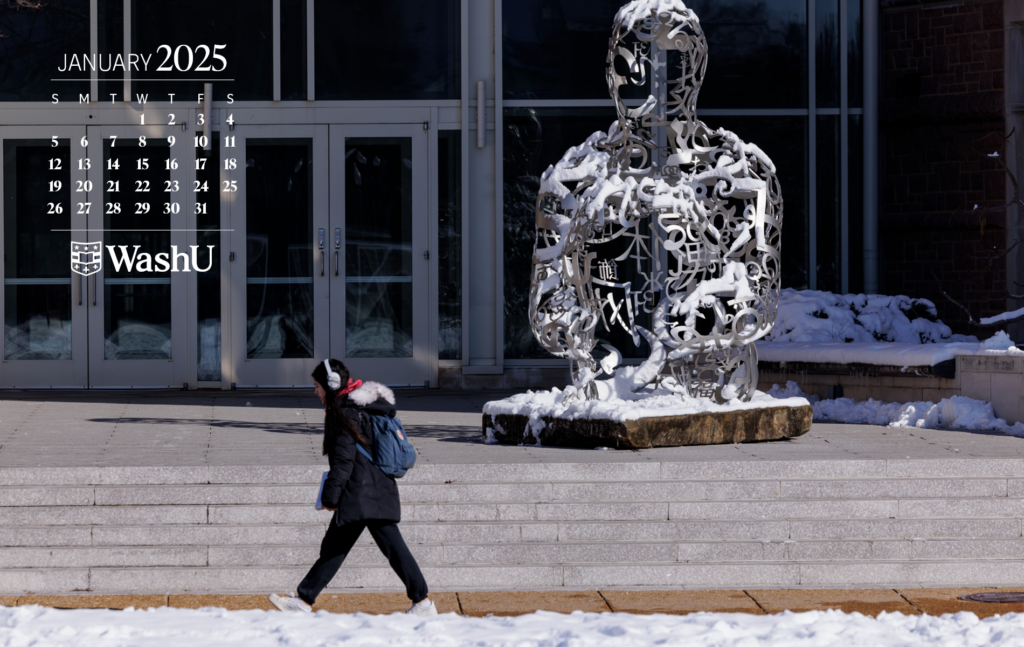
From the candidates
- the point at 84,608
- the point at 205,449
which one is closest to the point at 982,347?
the point at 205,449

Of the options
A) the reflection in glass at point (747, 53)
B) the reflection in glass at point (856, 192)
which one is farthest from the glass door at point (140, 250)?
the reflection in glass at point (856, 192)

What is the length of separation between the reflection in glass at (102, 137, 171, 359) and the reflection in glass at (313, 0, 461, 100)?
199 centimetres

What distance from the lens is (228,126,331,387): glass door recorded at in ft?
45.3

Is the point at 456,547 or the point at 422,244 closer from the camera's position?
the point at 456,547

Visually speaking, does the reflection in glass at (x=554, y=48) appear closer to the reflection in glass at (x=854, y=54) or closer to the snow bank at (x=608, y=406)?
the reflection in glass at (x=854, y=54)

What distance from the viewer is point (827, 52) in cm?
1422

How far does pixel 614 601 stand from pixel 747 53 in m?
9.49

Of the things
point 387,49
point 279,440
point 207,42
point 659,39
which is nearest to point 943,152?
point 387,49

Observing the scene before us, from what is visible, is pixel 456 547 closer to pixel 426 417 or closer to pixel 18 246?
pixel 426 417

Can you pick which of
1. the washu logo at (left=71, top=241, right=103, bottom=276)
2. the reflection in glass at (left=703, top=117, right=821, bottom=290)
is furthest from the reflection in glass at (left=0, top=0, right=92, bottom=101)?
the reflection in glass at (left=703, top=117, right=821, bottom=290)

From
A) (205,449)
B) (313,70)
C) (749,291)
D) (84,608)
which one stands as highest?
(313,70)

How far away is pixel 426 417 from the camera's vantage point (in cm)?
1046

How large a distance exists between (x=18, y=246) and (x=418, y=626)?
33.8 feet

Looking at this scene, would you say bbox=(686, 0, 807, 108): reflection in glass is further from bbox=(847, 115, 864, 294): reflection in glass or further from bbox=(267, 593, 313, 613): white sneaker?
bbox=(267, 593, 313, 613): white sneaker
